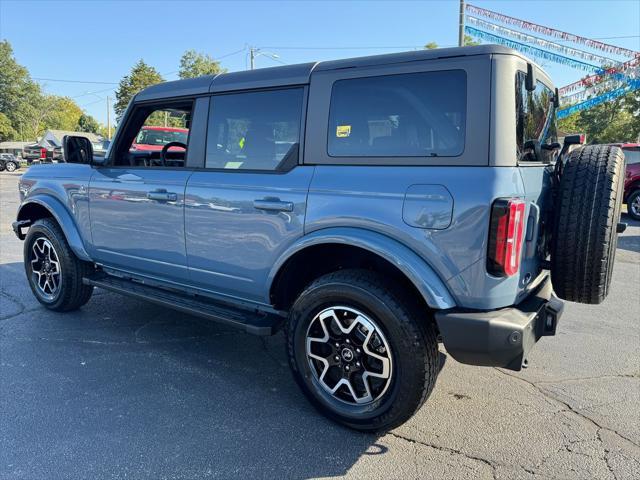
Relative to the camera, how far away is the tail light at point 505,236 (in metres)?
2.23

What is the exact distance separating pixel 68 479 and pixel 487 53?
9.61ft

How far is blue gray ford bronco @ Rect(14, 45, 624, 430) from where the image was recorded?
236 cm

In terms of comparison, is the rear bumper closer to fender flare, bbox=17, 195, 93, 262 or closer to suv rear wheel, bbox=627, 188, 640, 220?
fender flare, bbox=17, 195, 93, 262

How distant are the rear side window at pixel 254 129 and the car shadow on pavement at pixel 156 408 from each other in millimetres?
1500

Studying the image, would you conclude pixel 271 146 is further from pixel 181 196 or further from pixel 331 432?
pixel 331 432

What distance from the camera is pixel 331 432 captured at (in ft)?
9.11

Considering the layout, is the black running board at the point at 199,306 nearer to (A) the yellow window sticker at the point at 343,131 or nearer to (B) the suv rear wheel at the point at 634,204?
(A) the yellow window sticker at the point at 343,131

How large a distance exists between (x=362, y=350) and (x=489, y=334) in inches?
28.6

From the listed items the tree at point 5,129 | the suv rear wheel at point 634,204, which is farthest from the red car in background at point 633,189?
the tree at point 5,129

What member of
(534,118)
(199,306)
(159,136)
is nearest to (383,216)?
(534,118)

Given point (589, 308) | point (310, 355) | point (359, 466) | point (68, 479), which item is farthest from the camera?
point (589, 308)

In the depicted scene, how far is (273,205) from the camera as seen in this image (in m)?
2.94

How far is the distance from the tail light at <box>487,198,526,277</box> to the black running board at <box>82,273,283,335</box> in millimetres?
1464

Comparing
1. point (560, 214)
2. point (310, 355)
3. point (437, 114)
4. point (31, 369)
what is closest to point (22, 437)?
point (31, 369)
